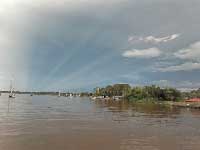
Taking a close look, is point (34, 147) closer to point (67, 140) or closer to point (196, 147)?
point (67, 140)

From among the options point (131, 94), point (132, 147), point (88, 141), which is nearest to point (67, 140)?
point (88, 141)

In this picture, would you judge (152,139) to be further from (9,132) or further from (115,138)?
(9,132)

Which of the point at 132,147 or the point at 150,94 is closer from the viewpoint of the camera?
the point at 132,147

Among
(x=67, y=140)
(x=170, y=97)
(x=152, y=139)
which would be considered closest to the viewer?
(x=67, y=140)

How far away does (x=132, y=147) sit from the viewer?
25.5 meters

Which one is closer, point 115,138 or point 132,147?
point 132,147

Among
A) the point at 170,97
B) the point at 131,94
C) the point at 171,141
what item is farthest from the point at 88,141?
the point at 131,94

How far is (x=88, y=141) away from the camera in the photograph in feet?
93.4

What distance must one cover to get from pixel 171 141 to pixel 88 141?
24.6ft

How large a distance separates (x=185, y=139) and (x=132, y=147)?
7.68 metres

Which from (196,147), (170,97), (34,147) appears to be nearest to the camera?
(34,147)

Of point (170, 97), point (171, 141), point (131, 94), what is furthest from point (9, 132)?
point (131, 94)

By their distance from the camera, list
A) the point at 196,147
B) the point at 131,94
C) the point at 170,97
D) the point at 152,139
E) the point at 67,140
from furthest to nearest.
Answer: the point at 131,94, the point at 170,97, the point at 152,139, the point at 67,140, the point at 196,147

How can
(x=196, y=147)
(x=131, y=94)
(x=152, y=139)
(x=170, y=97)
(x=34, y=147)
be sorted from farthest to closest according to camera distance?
(x=131, y=94) → (x=170, y=97) → (x=152, y=139) → (x=196, y=147) → (x=34, y=147)
